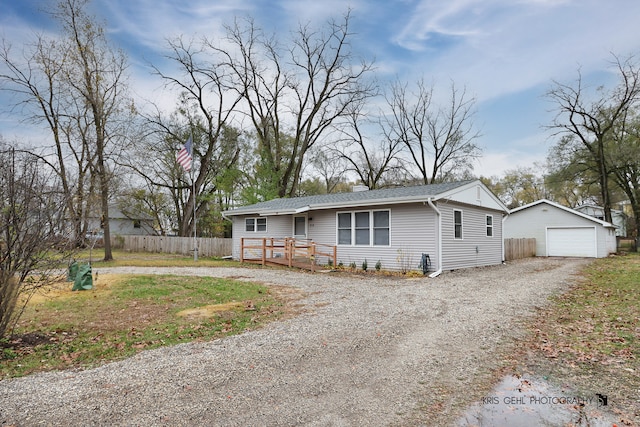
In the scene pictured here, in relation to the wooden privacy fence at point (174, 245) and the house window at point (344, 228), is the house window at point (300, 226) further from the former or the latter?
the wooden privacy fence at point (174, 245)

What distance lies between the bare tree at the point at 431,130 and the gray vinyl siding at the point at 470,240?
49.0ft

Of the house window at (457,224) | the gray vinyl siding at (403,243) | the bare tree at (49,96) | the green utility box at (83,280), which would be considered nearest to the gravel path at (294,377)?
the gray vinyl siding at (403,243)

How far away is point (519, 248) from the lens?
20.7m

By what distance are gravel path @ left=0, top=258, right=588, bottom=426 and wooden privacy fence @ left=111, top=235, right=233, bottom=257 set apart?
16.8m

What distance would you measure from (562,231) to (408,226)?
1522 centimetres

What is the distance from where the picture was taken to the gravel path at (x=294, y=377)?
2895 millimetres

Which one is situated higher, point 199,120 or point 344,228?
point 199,120

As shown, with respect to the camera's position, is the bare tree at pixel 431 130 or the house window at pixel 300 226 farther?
the bare tree at pixel 431 130

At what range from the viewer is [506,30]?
13258mm

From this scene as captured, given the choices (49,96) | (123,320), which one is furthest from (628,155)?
(49,96)

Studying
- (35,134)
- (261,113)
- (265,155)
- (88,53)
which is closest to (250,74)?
(261,113)

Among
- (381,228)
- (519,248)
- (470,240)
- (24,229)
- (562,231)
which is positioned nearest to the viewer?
(24,229)

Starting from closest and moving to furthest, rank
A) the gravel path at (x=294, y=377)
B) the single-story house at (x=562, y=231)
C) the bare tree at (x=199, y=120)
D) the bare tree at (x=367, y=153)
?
the gravel path at (x=294, y=377) → the single-story house at (x=562, y=231) → the bare tree at (x=199, y=120) → the bare tree at (x=367, y=153)

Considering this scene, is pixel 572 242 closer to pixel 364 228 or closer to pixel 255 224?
pixel 364 228
